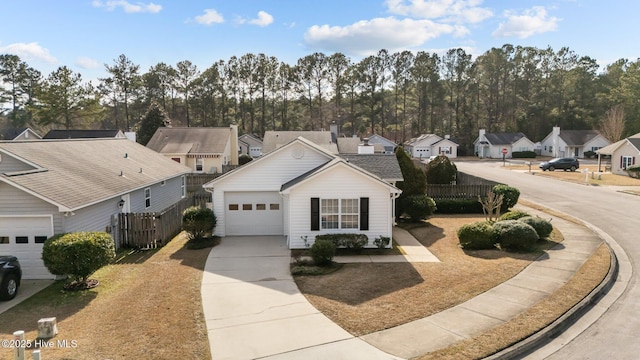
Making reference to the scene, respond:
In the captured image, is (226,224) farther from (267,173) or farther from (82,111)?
(82,111)

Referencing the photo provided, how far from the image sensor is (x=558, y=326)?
998 centimetres

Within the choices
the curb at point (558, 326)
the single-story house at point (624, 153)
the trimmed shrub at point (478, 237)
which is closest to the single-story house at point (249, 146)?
the single-story house at point (624, 153)

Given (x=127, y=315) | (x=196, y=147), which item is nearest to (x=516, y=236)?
(x=127, y=315)

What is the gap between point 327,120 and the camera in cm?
8194

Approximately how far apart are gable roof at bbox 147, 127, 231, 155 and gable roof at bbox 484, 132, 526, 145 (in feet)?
150

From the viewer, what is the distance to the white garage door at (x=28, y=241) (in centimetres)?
1380

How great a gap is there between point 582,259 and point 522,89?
252 feet

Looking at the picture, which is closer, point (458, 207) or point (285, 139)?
point (458, 207)

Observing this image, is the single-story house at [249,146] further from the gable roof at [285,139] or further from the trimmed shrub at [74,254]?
the trimmed shrub at [74,254]

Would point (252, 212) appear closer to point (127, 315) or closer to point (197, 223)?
point (197, 223)

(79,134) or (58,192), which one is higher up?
(79,134)

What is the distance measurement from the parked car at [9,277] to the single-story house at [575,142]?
71627mm

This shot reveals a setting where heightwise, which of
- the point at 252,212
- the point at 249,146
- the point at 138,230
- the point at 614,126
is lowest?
the point at 138,230

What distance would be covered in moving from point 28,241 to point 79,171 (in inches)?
163
